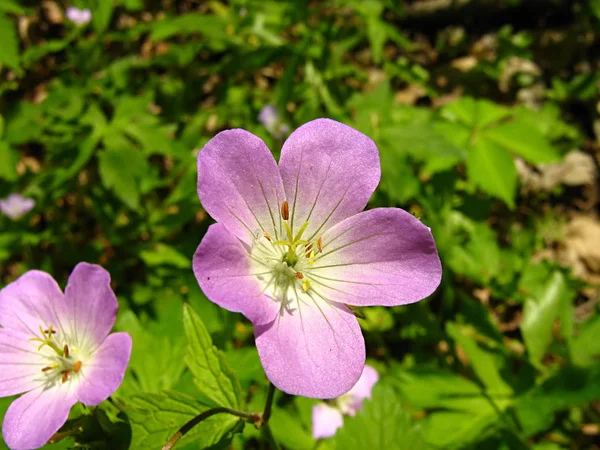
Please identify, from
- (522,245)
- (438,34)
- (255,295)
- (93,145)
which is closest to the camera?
(255,295)

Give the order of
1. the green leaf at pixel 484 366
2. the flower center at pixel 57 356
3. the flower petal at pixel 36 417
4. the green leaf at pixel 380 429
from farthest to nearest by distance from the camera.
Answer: the green leaf at pixel 484 366
the green leaf at pixel 380 429
the flower center at pixel 57 356
the flower petal at pixel 36 417

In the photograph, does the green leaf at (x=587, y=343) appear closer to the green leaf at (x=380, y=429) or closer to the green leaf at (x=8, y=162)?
the green leaf at (x=380, y=429)

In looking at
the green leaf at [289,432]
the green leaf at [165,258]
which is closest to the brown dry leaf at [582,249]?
the green leaf at [289,432]

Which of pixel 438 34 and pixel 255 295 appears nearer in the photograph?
pixel 255 295

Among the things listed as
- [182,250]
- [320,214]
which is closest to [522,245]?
[182,250]

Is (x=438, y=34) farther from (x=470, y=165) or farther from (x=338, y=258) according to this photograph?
(x=338, y=258)

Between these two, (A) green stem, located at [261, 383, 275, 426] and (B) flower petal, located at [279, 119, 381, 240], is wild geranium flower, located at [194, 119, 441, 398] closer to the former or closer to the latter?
(B) flower petal, located at [279, 119, 381, 240]
